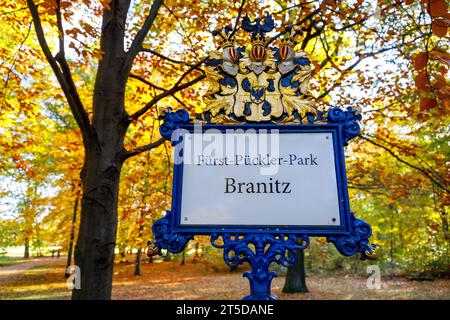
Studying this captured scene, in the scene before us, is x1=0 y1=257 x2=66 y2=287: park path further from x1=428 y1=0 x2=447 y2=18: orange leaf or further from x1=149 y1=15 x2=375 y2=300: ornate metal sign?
x1=428 y1=0 x2=447 y2=18: orange leaf

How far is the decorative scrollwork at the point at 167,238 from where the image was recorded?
191cm

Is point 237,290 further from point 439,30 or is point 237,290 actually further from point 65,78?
point 439,30

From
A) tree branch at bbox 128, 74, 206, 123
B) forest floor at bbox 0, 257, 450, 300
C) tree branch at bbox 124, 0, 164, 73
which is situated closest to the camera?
tree branch at bbox 128, 74, 206, 123

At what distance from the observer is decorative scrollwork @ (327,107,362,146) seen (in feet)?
6.91

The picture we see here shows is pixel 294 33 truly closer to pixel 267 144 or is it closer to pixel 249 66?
pixel 249 66

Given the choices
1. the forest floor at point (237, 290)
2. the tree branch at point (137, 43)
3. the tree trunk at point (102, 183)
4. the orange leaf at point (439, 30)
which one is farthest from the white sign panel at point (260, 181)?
the forest floor at point (237, 290)

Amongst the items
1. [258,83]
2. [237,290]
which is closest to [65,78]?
[258,83]

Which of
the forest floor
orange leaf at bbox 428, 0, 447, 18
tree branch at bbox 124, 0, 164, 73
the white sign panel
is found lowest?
the forest floor

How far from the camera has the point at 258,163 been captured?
2045 millimetres

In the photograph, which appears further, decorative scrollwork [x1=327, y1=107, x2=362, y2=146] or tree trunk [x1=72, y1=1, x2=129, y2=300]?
tree trunk [x1=72, y1=1, x2=129, y2=300]

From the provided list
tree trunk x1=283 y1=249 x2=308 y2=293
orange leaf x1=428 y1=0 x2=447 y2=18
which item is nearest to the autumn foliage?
orange leaf x1=428 y1=0 x2=447 y2=18

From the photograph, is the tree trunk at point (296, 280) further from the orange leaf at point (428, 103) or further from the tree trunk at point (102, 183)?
the orange leaf at point (428, 103)
